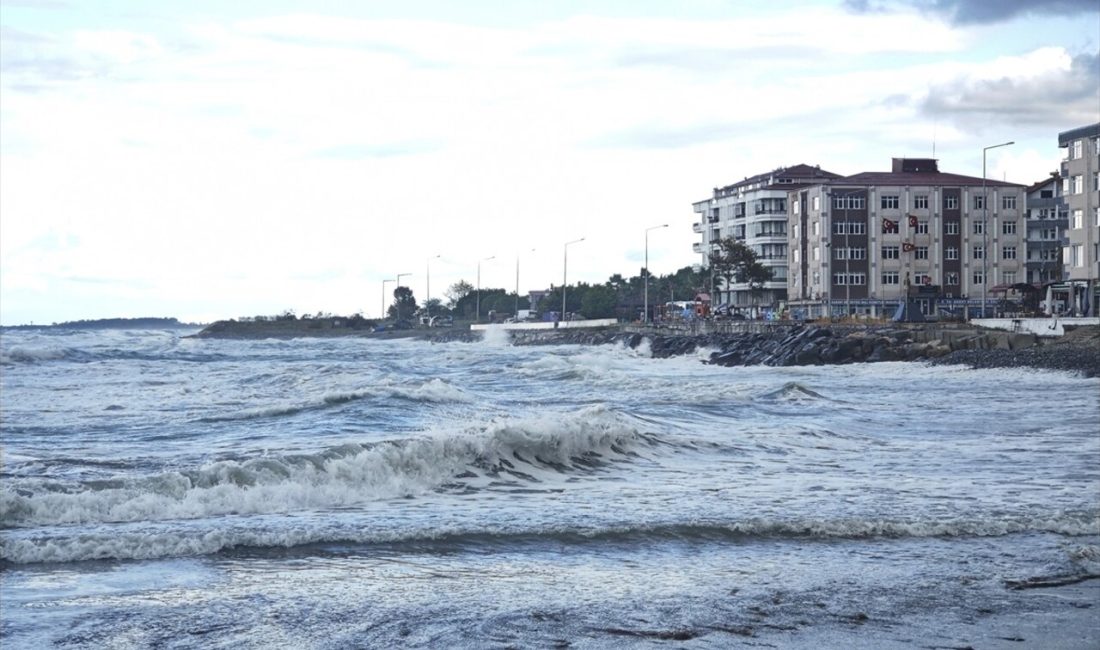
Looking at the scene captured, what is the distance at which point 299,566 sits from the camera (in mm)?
10367

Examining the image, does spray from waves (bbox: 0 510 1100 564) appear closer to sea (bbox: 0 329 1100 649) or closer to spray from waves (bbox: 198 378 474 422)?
sea (bbox: 0 329 1100 649)

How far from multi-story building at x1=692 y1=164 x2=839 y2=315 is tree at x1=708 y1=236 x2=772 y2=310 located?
2.49 meters

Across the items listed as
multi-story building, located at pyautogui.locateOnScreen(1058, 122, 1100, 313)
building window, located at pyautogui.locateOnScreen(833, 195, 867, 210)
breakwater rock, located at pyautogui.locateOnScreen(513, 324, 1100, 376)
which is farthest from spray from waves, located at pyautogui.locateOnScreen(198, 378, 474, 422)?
building window, located at pyautogui.locateOnScreen(833, 195, 867, 210)

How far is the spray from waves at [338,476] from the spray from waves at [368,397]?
8163 millimetres

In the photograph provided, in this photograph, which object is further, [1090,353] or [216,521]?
[1090,353]

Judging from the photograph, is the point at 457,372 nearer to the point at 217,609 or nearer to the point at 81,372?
the point at 81,372

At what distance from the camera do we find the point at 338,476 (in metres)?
15.2

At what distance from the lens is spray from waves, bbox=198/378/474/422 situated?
25500 millimetres

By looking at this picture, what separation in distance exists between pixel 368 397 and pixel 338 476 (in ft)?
46.6

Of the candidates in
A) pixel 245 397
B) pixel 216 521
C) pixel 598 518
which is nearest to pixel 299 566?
pixel 216 521

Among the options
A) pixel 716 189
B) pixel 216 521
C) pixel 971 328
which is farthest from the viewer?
pixel 716 189

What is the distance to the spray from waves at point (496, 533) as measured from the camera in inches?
433

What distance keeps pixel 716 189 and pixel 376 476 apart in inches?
4766

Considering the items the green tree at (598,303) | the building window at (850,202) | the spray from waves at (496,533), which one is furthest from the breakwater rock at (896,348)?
the green tree at (598,303)
